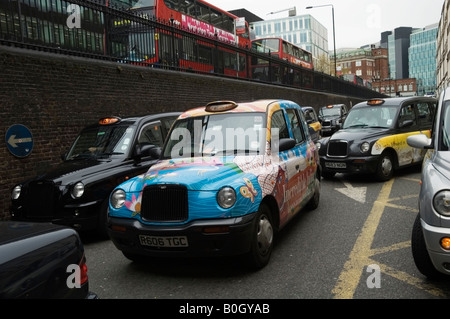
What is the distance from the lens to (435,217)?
3.02 meters

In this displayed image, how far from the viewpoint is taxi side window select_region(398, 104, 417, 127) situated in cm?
933

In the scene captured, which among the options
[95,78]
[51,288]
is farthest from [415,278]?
[95,78]

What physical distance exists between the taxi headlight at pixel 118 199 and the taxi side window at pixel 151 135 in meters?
2.39

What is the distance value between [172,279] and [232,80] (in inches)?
566

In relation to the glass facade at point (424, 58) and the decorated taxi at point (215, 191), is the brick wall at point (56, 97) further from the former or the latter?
the glass facade at point (424, 58)

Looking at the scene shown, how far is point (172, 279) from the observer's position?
13.0 feet

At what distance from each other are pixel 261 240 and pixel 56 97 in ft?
21.1

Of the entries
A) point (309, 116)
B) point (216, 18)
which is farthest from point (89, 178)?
point (216, 18)

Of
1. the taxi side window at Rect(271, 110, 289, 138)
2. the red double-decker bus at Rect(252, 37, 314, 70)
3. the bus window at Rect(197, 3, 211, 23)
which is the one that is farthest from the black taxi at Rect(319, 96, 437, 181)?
the red double-decker bus at Rect(252, 37, 314, 70)

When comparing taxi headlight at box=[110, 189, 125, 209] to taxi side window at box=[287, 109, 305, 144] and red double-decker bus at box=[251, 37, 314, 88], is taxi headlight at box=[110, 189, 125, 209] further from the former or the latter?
red double-decker bus at box=[251, 37, 314, 88]

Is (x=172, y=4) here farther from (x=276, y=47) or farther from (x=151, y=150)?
(x=276, y=47)

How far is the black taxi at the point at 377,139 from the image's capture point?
28.3ft
